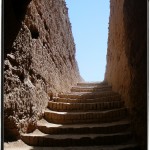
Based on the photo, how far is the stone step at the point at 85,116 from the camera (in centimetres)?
598

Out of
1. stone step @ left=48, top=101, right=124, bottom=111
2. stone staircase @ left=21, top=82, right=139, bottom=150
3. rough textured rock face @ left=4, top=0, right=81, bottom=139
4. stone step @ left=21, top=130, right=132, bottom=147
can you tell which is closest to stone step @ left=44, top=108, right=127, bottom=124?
stone staircase @ left=21, top=82, right=139, bottom=150

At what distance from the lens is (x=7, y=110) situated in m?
4.72

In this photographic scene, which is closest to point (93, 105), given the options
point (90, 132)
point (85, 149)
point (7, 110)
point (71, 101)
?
point (71, 101)

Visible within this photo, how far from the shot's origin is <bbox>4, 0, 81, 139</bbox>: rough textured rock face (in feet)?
15.8

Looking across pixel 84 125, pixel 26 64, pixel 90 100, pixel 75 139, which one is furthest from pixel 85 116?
pixel 26 64

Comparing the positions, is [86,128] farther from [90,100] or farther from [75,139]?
[90,100]

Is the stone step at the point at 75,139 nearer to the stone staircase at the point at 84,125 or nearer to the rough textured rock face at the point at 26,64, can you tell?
the stone staircase at the point at 84,125

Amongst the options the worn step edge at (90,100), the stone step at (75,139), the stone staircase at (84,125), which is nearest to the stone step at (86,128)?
the stone staircase at (84,125)

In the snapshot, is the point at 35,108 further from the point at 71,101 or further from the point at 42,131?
the point at 71,101

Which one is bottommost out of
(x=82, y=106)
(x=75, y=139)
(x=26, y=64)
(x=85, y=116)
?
(x=75, y=139)

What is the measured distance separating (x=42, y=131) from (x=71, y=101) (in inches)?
68.9

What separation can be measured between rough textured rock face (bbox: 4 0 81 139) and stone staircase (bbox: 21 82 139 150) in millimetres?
282

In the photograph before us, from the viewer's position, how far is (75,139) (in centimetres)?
497

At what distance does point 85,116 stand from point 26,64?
160 centimetres
